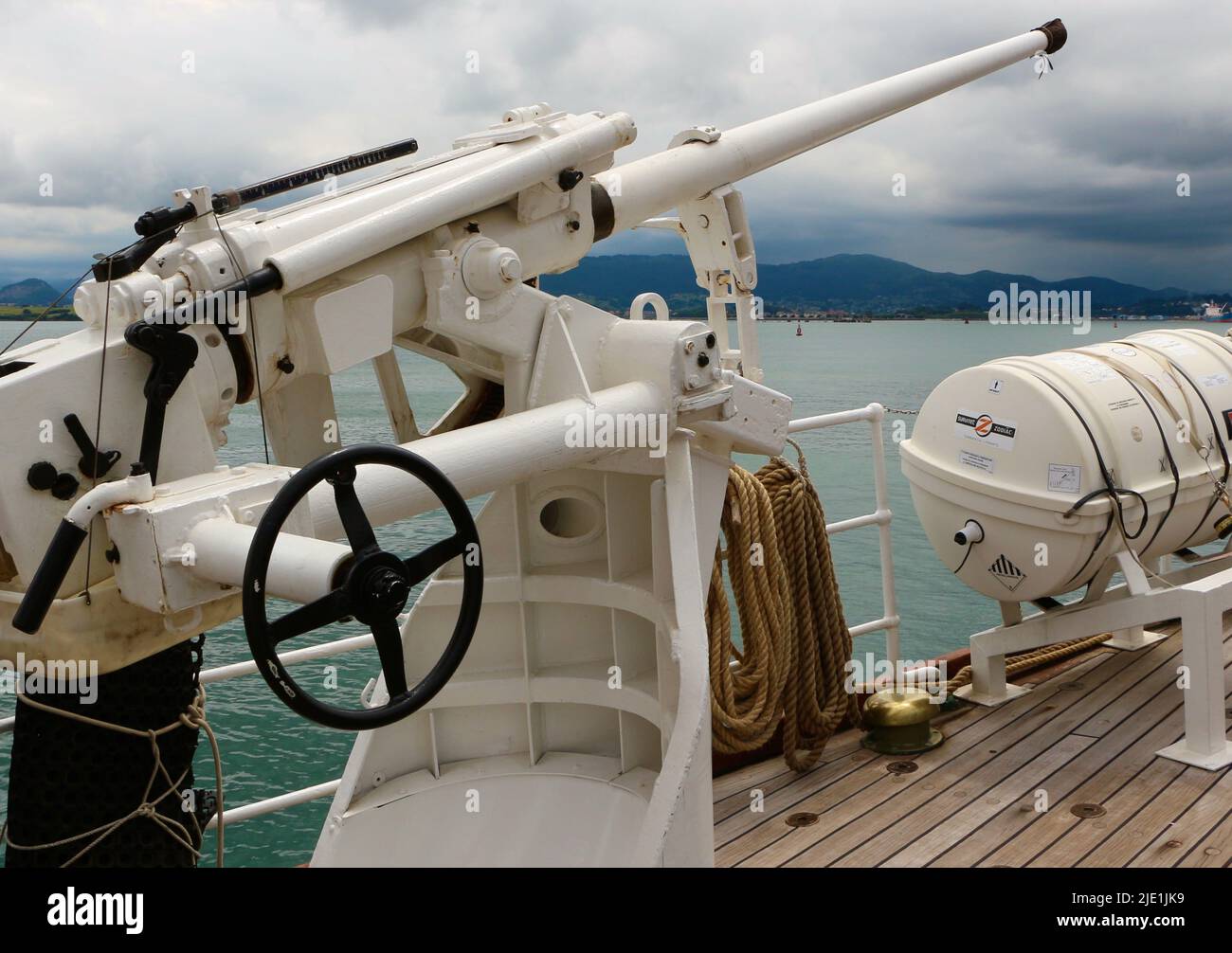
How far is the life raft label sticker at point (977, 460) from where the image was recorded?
4.40 meters

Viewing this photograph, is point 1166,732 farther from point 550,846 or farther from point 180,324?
point 180,324

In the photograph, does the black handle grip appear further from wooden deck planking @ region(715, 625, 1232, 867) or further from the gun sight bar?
wooden deck planking @ region(715, 625, 1232, 867)

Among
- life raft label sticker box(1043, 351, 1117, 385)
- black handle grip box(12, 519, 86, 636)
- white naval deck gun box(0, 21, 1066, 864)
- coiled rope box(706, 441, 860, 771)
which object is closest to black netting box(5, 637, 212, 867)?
white naval deck gun box(0, 21, 1066, 864)

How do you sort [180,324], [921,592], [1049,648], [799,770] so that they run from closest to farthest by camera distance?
[180,324] → [799,770] → [1049,648] → [921,592]

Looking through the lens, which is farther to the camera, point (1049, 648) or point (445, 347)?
point (1049, 648)

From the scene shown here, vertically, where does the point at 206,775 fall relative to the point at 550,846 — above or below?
below

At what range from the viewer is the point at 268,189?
104 inches

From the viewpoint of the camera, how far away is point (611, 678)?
343cm

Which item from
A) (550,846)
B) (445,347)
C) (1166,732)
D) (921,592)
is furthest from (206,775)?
(921,592)

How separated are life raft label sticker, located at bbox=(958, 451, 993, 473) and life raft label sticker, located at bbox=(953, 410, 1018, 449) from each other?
0.17 feet

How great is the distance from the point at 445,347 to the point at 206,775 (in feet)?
16.5

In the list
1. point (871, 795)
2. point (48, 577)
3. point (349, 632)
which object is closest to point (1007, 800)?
point (871, 795)

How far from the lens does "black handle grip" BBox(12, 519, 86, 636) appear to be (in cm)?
202

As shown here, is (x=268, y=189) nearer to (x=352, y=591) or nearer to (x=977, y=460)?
(x=352, y=591)
